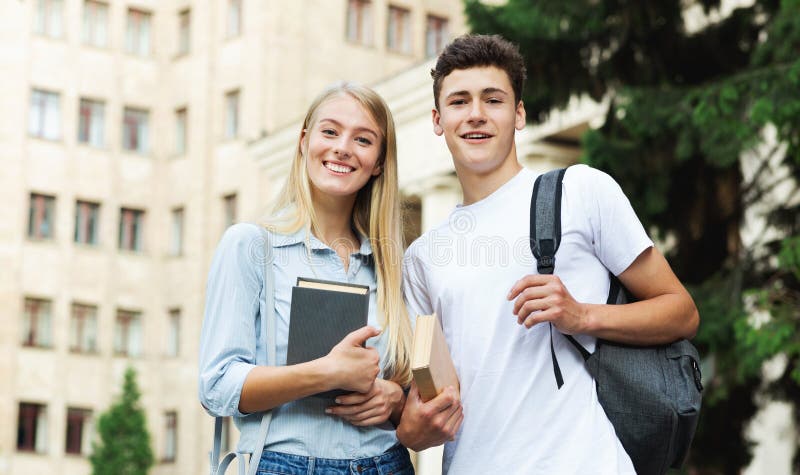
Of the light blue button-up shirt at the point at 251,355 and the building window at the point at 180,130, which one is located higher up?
the building window at the point at 180,130

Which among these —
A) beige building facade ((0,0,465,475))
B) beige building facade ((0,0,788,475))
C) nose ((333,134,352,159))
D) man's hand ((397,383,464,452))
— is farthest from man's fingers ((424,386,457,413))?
beige building facade ((0,0,465,475))

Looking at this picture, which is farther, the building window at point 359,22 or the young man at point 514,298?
the building window at point 359,22

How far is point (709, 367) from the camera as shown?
1270 cm

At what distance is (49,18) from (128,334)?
9.91 meters

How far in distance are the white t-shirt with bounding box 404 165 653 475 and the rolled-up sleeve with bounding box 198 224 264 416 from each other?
0.54 m

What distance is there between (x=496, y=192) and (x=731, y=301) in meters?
9.24

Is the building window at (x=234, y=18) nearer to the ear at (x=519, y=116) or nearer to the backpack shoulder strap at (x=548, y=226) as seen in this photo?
the ear at (x=519, y=116)

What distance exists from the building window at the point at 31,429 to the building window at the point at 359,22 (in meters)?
14.0

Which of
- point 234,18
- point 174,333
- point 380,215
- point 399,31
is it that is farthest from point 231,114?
point 380,215

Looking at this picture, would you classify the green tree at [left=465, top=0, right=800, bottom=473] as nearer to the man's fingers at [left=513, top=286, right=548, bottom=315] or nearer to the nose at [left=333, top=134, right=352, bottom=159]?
the nose at [left=333, top=134, right=352, bottom=159]

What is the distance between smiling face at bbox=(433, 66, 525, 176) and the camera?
3.86m

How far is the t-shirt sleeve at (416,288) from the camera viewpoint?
3980 millimetres

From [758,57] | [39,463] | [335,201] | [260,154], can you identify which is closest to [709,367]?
[758,57]

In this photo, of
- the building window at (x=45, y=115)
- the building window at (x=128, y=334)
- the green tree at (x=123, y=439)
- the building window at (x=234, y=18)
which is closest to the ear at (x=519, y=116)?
the green tree at (x=123, y=439)
